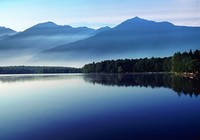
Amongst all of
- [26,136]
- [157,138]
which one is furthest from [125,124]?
[26,136]

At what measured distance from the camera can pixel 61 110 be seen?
28.2 m

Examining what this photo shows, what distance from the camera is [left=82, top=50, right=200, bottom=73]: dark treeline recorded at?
9306 cm

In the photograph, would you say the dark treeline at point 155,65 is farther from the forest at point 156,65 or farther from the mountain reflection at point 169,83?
the mountain reflection at point 169,83

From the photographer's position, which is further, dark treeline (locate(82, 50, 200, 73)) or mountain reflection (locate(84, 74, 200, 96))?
dark treeline (locate(82, 50, 200, 73))

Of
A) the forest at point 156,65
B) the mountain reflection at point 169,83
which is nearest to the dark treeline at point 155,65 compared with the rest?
the forest at point 156,65

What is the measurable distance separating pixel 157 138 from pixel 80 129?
4624mm

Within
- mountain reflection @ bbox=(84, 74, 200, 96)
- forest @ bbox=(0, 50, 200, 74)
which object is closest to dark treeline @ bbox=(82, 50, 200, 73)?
forest @ bbox=(0, 50, 200, 74)

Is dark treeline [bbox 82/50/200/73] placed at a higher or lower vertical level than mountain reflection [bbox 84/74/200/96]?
higher

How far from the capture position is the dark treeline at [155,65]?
93062 mm

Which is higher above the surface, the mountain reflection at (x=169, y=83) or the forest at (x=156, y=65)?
the forest at (x=156, y=65)

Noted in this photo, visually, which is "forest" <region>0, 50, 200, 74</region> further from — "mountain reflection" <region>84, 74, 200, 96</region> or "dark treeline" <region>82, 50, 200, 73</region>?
"mountain reflection" <region>84, 74, 200, 96</region>

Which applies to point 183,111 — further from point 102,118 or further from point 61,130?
point 61,130

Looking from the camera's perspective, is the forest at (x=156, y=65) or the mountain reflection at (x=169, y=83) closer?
the mountain reflection at (x=169, y=83)

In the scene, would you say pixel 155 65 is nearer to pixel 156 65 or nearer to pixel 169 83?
pixel 156 65
